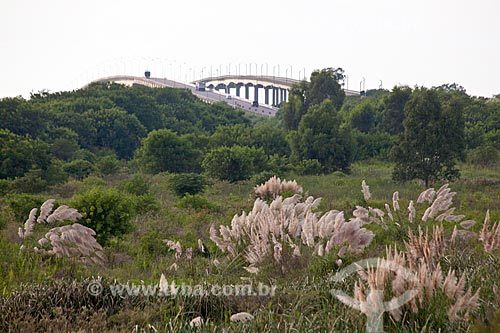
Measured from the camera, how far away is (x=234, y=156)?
22.4 metres

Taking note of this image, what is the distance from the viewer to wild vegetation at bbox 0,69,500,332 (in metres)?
3.96

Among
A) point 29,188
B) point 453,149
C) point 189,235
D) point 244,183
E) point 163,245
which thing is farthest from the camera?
point 244,183

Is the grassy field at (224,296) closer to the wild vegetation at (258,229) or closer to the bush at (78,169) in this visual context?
the wild vegetation at (258,229)

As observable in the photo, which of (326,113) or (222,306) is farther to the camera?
(326,113)

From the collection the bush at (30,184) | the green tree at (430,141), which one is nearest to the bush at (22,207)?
the bush at (30,184)

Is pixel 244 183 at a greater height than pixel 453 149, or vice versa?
pixel 453 149

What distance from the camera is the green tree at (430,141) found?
20.2m

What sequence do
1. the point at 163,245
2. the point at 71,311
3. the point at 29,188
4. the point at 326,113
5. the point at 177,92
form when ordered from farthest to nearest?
the point at 177,92, the point at 326,113, the point at 29,188, the point at 163,245, the point at 71,311

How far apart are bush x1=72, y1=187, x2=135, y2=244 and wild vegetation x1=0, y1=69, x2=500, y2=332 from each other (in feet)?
0.09

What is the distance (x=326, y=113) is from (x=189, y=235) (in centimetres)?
1834

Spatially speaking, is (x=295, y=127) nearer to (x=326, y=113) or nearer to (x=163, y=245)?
(x=326, y=113)

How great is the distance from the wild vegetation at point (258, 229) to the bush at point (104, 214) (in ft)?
0.09

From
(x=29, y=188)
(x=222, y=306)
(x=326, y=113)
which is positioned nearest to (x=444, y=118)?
(x=326, y=113)
